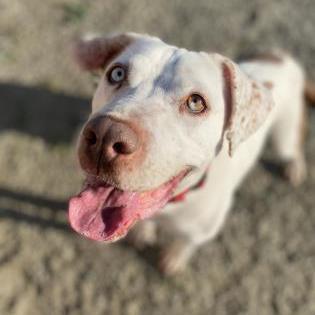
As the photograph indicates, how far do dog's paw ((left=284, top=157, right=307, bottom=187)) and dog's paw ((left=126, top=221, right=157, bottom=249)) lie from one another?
132 centimetres

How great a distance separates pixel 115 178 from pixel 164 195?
426 millimetres

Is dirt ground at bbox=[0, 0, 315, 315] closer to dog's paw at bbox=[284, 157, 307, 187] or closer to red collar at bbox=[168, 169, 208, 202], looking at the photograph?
dog's paw at bbox=[284, 157, 307, 187]

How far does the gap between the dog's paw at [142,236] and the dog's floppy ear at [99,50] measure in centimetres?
160

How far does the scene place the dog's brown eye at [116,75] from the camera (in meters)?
2.63

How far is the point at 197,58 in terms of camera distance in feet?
8.68

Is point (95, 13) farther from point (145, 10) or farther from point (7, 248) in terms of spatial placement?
point (7, 248)

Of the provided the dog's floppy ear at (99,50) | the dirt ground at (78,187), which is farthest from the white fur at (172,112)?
the dirt ground at (78,187)

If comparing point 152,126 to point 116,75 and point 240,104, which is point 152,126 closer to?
point 116,75

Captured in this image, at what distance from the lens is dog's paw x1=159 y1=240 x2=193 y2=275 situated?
13.6 ft

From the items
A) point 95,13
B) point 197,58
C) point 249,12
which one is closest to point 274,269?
point 197,58

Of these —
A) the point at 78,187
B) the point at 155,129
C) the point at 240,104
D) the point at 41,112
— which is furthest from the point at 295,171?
the point at 155,129

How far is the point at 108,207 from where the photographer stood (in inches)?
105

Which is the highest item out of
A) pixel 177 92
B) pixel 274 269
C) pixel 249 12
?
pixel 177 92

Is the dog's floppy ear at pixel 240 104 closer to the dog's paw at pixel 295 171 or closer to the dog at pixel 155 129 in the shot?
the dog at pixel 155 129
